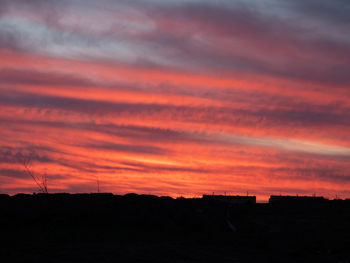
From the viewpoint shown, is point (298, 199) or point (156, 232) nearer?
point (156, 232)

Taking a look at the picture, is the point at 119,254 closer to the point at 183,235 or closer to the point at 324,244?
the point at 183,235

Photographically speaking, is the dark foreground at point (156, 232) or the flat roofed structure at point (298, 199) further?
the flat roofed structure at point (298, 199)

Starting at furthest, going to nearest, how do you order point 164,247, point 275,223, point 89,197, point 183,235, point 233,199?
point 233,199
point 89,197
point 275,223
point 183,235
point 164,247

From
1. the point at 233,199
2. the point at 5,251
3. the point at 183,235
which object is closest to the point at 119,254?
the point at 5,251

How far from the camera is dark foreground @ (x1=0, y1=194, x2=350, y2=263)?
10875 mm

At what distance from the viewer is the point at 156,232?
48.6 ft

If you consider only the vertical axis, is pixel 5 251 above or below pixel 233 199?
below

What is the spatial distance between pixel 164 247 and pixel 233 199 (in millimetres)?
19549

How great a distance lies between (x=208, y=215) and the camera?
18.1 metres

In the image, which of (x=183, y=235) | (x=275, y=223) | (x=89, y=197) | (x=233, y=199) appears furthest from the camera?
(x=233, y=199)

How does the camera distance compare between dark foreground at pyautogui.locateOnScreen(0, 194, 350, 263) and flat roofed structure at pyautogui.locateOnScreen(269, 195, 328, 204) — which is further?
flat roofed structure at pyautogui.locateOnScreen(269, 195, 328, 204)

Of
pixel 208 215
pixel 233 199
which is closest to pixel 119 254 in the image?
pixel 208 215

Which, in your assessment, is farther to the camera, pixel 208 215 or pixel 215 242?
pixel 208 215

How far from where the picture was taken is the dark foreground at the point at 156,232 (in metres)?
10.9
